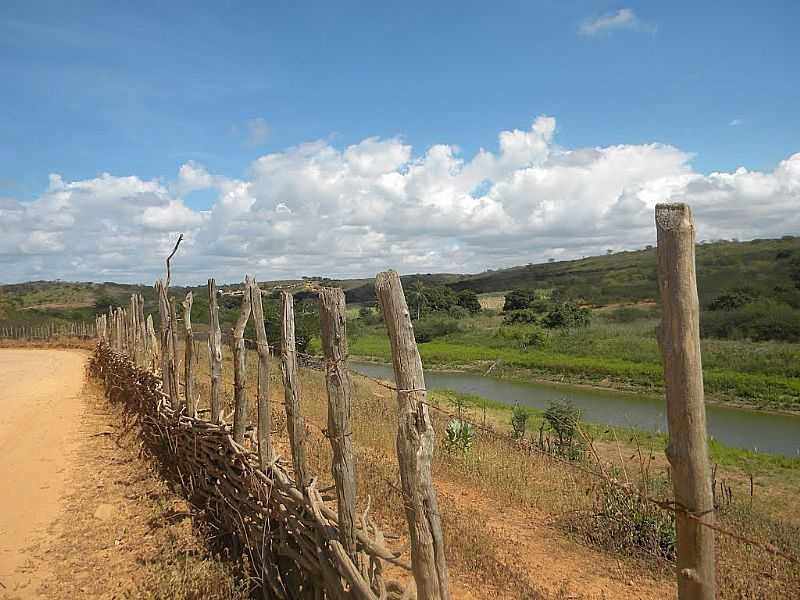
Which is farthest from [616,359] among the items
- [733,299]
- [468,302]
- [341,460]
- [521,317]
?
[341,460]

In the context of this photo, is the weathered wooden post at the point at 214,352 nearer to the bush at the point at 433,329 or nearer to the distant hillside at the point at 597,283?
the distant hillside at the point at 597,283

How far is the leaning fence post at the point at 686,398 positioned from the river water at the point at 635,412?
31.7 ft

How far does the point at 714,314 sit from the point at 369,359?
22121 mm

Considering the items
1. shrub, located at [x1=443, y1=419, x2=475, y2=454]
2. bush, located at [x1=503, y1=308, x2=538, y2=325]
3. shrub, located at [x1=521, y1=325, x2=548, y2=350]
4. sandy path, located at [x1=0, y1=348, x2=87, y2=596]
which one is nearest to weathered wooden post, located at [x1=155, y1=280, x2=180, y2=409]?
sandy path, located at [x1=0, y1=348, x2=87, y2=596]

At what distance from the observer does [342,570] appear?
3.08 meters

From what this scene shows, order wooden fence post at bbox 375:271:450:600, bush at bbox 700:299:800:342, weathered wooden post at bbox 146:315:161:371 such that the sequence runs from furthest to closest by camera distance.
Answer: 1. bush at bbox 700:299:800:342
2. weathered wooden post at bbox 146:315:161:371
3. wooden fence post at bbox 375:271:450:600

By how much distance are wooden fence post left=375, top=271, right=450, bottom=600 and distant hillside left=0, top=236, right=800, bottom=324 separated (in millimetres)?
23159

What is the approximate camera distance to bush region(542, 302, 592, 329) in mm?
43500

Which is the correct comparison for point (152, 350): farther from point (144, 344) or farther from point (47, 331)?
point (47, 331)

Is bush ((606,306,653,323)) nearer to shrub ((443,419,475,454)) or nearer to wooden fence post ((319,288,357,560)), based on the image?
shrub ((443,419,475,454))

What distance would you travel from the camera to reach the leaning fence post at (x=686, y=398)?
1778 millimetres

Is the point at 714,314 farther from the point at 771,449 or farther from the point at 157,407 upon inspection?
the point at 157,407

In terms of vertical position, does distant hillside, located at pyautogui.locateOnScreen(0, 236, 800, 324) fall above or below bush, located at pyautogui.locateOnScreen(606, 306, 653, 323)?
above

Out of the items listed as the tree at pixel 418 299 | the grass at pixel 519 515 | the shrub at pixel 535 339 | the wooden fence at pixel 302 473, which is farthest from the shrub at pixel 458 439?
the tree at pixel 418 299
